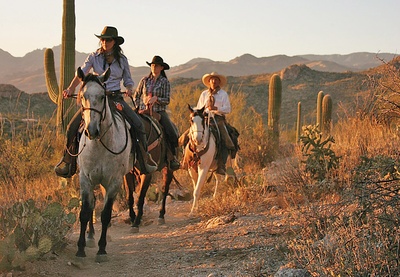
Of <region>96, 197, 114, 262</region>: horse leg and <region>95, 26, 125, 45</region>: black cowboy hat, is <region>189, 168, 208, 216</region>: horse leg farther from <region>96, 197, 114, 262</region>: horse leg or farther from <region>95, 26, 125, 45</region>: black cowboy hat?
<region>95, 26, 125, 45</region>: black cowboy hat

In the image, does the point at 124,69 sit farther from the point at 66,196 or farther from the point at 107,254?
the point at 66,196

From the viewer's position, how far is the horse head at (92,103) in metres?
6.38

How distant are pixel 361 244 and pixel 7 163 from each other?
33.8 feet

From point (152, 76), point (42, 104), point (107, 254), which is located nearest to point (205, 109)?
point (152, 76)

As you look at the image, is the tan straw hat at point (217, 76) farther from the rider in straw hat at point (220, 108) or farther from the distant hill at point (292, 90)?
the distant hill at point (292, 90)

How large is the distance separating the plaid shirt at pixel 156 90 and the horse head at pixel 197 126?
2.11 feet

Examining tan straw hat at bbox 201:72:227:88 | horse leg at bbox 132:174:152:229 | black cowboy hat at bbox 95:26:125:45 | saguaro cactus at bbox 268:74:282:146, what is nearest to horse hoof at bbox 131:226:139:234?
horse leg at bbox 132:174:152:229

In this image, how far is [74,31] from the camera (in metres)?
13.5

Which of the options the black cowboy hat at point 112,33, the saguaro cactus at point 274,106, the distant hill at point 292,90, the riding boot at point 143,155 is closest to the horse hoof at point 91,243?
the riding boot at point 143,155

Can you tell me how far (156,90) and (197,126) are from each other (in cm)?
112

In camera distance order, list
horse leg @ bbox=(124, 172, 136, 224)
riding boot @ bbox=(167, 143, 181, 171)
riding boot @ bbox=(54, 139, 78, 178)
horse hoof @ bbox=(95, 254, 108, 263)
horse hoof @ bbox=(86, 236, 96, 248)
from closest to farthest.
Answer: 1. horse hoof @ bbox=(95, 254, 108, 263)
2. riding boot @ bbox=(54, 139, 78, 178)
3. horse hoof @ bbox=(86, 236, 96, 248)
4. horse leg @ bbox=(124, 172, 136, 224)
5. riding boot @ bbox=(167, 143, 181, 171)

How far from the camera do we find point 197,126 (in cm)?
1053

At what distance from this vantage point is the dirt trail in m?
6.36

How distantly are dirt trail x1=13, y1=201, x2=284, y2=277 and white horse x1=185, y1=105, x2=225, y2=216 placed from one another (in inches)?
57.2
